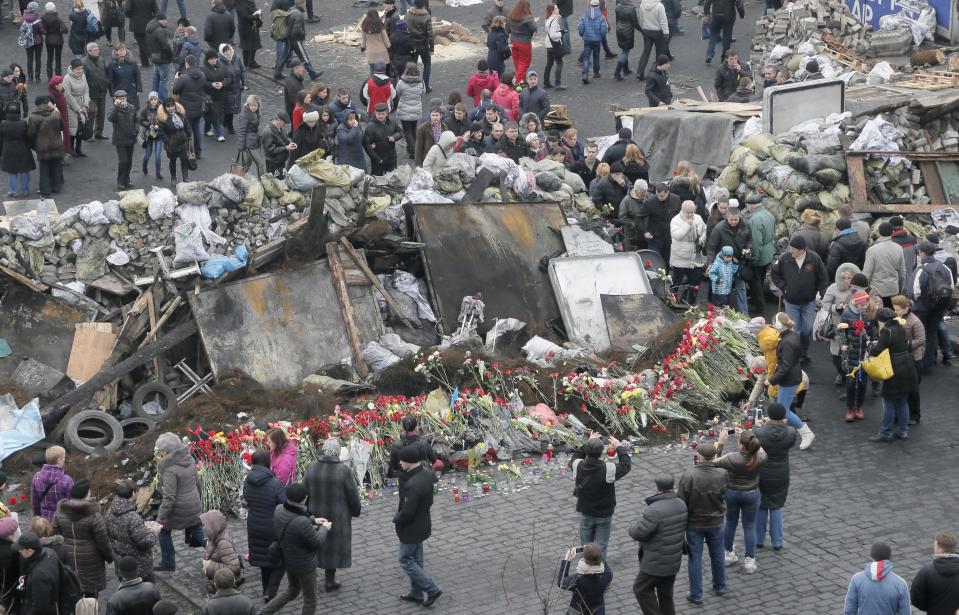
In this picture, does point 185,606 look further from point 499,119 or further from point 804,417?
point 499,119

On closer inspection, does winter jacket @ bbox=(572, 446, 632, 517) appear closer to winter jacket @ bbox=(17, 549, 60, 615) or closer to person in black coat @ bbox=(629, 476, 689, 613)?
person in black coat @ bbox=(629, 476, 689, 613)

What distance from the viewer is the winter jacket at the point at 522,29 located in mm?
26031

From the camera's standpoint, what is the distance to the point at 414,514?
12039 mm

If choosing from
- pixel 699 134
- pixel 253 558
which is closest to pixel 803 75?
pixel 699 134

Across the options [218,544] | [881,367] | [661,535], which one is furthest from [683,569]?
[218,544]

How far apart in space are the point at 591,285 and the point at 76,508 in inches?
295

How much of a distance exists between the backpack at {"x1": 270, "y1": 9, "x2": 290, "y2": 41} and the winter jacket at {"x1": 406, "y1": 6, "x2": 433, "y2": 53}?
2149 millimetres

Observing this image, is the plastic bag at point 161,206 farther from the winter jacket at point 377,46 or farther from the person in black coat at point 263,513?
the winter jacket at point 377,46

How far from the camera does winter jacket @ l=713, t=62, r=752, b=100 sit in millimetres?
24719

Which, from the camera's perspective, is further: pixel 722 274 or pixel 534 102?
pixel 534 102

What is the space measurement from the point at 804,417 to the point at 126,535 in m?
7.06

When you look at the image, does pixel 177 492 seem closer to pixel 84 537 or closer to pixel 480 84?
pixel 84 537


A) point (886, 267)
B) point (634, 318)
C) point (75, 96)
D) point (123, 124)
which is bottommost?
point (634, 318)

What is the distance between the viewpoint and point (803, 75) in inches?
949
